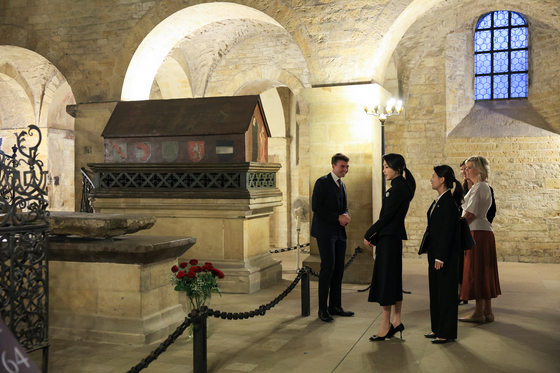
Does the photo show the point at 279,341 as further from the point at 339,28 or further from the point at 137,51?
the point at 137,51

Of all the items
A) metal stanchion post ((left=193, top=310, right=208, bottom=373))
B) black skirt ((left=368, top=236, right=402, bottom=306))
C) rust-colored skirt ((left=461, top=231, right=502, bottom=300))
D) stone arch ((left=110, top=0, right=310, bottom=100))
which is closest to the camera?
metal stanchion post ((left=193, top=310, right=208, bottom=373))

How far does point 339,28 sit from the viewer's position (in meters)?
7.90

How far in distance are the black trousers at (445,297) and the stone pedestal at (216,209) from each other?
2.85 metres

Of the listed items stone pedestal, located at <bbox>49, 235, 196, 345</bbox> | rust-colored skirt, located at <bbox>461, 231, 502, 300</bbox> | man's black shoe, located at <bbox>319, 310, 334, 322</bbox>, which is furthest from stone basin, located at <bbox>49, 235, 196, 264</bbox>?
rust-colored skirt, located at <bbox>461, 231, 502, 300</bbox>

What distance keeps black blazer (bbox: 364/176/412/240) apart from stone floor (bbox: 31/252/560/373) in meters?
0.96

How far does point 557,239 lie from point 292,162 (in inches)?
264

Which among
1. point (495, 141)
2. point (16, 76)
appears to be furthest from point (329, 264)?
point (16, 76)

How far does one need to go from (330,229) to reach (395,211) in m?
0.94

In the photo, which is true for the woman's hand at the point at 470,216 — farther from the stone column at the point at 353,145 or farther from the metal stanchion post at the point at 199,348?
the metal stanchion post at the point at 199,348

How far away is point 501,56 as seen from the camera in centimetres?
1094

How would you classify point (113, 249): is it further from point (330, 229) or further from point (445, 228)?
point (445, 228)

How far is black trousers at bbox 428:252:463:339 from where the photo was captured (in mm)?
4422

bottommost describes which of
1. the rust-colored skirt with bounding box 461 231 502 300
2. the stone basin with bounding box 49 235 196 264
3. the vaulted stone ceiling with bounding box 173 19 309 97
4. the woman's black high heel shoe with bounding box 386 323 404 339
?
the woman's black high heel shoe with bounding box 386 323 404 339

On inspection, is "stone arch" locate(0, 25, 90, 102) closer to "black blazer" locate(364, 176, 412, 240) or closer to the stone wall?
the stone wall
